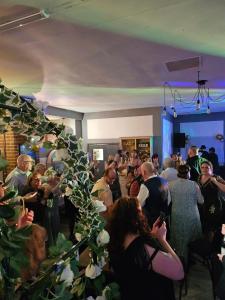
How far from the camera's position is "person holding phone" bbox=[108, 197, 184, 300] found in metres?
1.46

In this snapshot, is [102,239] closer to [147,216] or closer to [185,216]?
[147,216]

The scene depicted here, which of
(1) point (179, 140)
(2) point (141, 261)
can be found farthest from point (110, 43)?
(1) point (179, 140)

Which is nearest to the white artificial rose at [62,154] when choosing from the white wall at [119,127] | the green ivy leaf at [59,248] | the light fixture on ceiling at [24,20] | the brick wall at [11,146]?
the green ivy leaf at [59,248]

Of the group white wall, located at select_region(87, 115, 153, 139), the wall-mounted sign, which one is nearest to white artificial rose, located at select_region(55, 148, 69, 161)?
white wall, located at select_region(87, 115, 153, 139)

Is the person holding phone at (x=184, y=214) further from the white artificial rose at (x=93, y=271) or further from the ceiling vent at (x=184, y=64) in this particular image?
the white artificial rose at (x=93, y=271)

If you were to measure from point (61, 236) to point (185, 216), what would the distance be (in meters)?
2.29

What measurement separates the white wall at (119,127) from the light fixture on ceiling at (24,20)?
6247 mm

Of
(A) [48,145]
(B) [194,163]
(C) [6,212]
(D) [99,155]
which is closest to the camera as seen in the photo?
(C) [6,212]

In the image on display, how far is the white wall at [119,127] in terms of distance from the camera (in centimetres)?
839

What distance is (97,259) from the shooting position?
1137 millimetres

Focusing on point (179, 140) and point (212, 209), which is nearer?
point (212, 209)

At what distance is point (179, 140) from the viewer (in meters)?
10.4

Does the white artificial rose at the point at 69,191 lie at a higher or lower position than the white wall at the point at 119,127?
lower

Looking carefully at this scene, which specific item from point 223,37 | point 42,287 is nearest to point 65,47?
point 223,37
